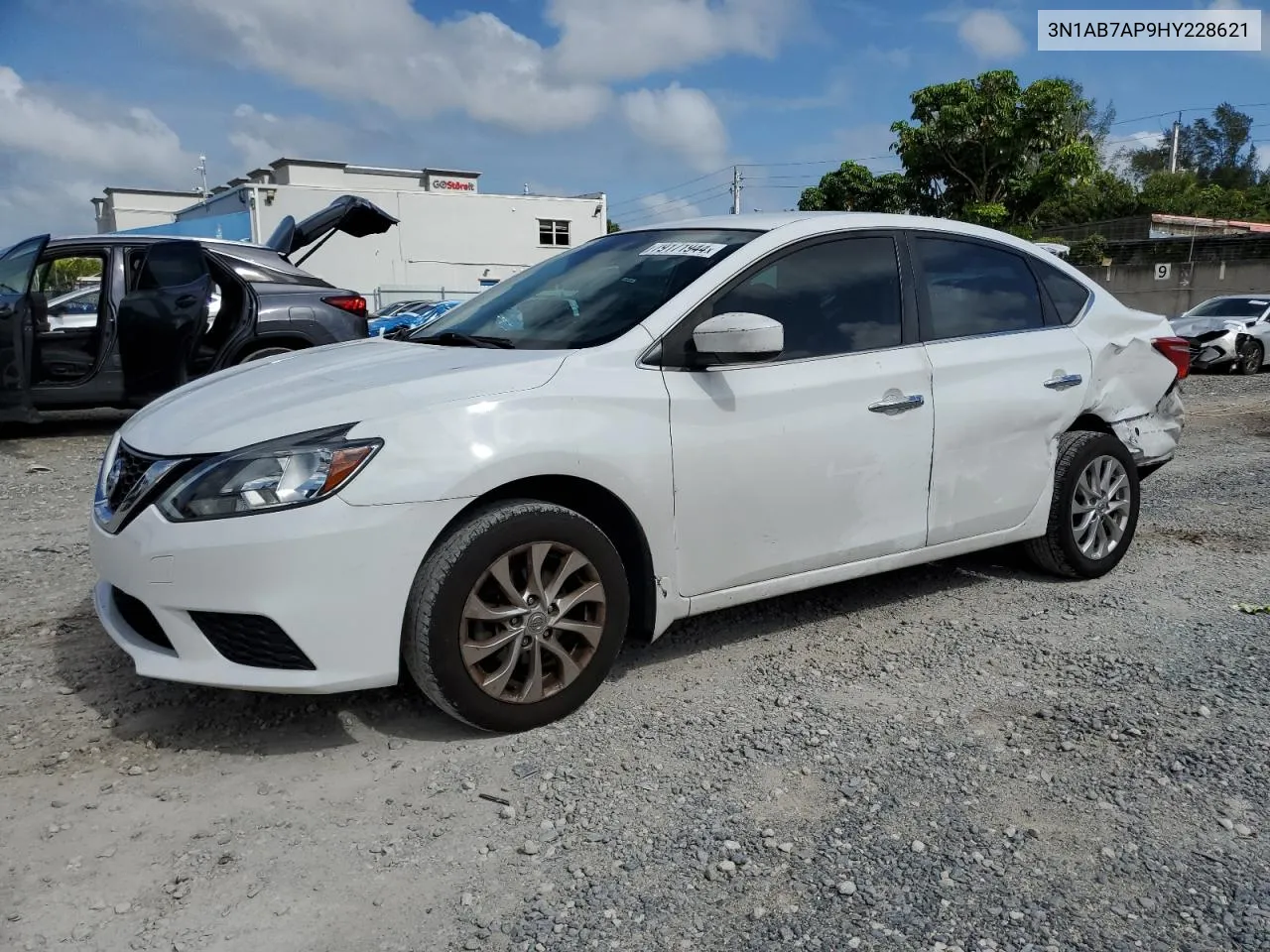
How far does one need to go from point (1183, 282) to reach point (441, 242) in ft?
91.5

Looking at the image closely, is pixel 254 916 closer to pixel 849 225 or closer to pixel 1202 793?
pixel 1202 793

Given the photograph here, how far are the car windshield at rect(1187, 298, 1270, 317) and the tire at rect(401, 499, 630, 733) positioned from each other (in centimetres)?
1799

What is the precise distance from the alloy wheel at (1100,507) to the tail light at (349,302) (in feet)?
20.4

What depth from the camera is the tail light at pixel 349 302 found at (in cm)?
866

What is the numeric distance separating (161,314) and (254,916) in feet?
20.4

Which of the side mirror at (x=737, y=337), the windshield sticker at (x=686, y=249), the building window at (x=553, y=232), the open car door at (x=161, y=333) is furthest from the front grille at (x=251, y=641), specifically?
the building window at (x=553, y=232)

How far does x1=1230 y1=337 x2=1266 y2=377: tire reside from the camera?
56.5 ft

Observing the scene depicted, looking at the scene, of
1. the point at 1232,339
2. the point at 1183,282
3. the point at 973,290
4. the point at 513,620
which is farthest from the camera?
the point at 1183,282

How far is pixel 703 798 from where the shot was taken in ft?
9.49

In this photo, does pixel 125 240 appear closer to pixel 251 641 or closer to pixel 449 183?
pixel 251 641

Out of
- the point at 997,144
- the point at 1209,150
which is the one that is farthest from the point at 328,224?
the point at 1209,150

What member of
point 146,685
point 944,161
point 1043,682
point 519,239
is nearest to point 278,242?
point 146,685

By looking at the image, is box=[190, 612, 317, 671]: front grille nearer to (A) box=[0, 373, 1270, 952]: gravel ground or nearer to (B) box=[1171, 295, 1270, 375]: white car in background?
(A) box=[0, 373, 1270, 952]: gravel ground

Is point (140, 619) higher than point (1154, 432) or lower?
lower
